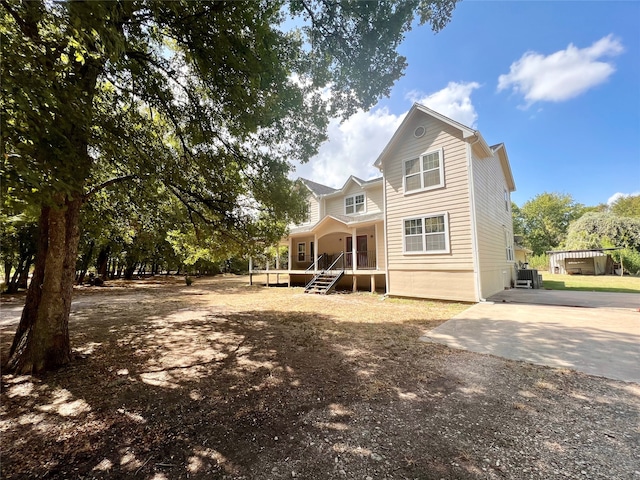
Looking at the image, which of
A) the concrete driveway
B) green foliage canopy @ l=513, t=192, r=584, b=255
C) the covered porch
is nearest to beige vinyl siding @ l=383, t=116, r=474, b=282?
the covered porch

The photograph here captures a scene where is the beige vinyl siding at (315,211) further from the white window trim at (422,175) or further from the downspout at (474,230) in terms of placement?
the downspout at (474,230)

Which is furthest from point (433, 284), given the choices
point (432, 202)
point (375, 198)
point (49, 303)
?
point (49, 303)

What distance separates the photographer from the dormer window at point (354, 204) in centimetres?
1559

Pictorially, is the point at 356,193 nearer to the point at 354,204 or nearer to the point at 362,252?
the point at 354,204

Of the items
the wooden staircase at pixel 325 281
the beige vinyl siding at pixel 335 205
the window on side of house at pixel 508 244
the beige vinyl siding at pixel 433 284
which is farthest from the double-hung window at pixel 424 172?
the window on side of house at pixel 508 244

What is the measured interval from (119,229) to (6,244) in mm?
10803

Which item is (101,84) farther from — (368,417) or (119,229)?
(368,417)

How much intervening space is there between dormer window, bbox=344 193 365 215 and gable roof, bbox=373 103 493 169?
3510 mm

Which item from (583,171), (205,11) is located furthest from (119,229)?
(583,171)

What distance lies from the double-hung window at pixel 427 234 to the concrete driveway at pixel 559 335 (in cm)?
282

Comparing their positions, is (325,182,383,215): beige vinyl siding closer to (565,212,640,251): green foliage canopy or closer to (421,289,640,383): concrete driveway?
(421,289,640,383): concrete driveway

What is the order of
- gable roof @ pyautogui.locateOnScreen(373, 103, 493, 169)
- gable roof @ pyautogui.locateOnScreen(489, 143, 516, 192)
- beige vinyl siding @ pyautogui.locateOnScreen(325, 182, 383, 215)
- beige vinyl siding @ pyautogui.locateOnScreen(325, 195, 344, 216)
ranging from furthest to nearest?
beige vinyl siding @ pyautogui.locateOnScreen(325, 195, 344, 216) < beige vinyl siding @ pyautogui.locateOnScreen(325, 182, 383, 215) < gable roof @ pyautogui.locateOnScreen(489, 143, 516, 192) < gable roof @ pyautogui.locateOnScreen(373, 103, 493, 169)

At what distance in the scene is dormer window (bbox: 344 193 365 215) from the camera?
1559cm

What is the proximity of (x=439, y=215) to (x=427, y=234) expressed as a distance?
899mm
